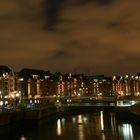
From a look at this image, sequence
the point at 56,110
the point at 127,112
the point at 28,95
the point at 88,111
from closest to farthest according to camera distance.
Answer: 1. the point at 127,112
2. the point at 56,110
3. the point at 88,111
4. the point at 28,95

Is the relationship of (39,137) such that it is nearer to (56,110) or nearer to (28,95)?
(56,110)

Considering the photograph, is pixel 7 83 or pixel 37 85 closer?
pixel 7 83

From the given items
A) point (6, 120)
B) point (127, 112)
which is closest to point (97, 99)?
point (127, 112)

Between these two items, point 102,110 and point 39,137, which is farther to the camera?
point 102,110

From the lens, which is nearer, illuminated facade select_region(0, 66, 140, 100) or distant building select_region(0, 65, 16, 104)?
distant building select_region(0, 65, 16, 104)

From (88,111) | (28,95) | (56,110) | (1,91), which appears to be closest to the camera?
(56,110)

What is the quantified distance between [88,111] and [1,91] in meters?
29.2

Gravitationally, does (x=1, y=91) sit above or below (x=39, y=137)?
above

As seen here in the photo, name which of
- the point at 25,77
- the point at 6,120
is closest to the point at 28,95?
the point at 25,77

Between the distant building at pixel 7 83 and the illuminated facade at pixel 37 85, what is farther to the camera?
the illuminated facade at pixel 37 85

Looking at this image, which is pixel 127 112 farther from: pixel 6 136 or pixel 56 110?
pixel 6 136

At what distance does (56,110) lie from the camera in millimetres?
104250

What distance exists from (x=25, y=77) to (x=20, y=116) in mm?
74693

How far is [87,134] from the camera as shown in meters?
65.1
